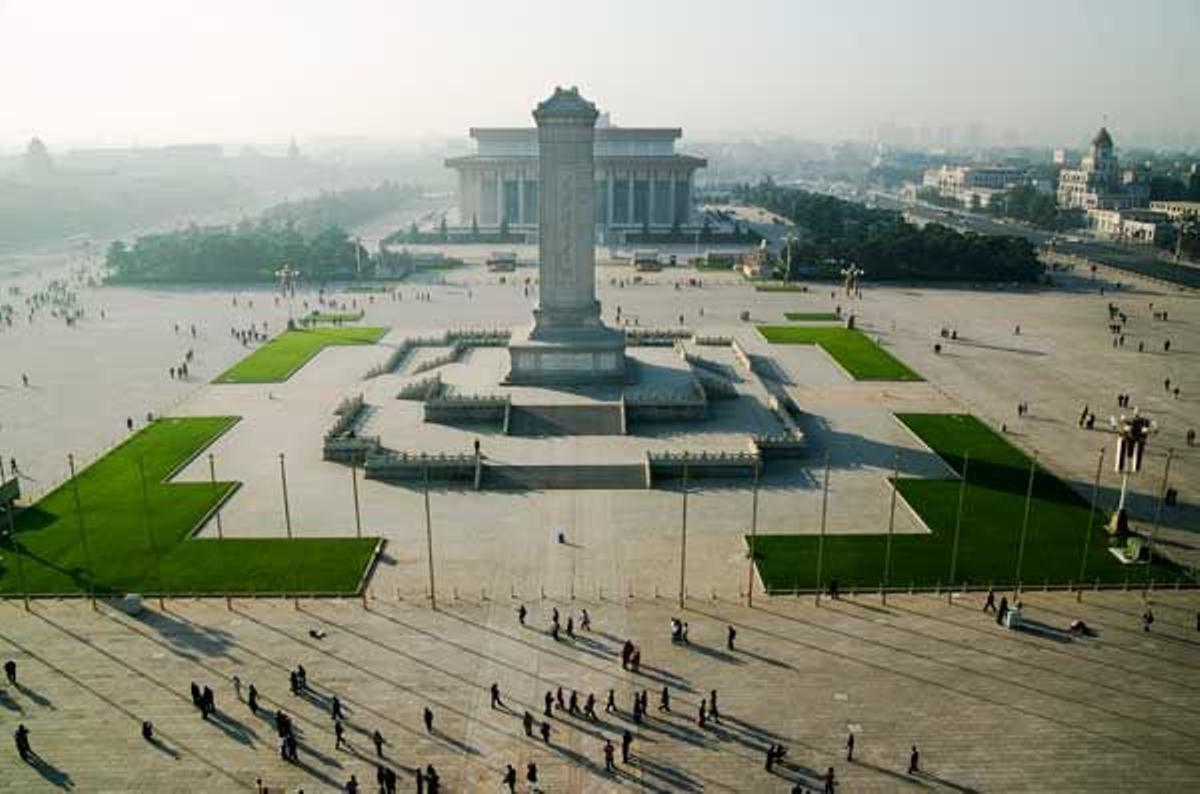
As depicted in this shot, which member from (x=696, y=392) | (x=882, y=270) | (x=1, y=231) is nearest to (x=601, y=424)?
(x=696, y=392)

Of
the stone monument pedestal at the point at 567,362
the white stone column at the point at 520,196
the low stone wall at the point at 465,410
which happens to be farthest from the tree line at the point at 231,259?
the low stone wall at the point at 465,410

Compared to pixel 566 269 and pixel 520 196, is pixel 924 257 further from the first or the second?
pixel 520 196

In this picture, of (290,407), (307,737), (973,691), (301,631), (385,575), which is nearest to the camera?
(307,737)

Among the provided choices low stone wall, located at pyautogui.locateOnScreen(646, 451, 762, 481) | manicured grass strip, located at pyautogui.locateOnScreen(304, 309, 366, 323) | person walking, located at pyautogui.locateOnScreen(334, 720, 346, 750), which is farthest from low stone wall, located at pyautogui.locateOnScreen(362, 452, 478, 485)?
manicured grass strip, located at pyautogui.locateOnScreen(304, 309, 366, 323)

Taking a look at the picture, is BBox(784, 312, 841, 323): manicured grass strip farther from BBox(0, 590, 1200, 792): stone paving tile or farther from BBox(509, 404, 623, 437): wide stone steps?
BBox(0, 590, 1200, 792): stone paving tile

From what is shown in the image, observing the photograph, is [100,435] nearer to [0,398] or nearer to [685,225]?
[0,398]

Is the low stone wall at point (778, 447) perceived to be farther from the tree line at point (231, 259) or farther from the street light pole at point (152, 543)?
the tree line at point (231, 259)
